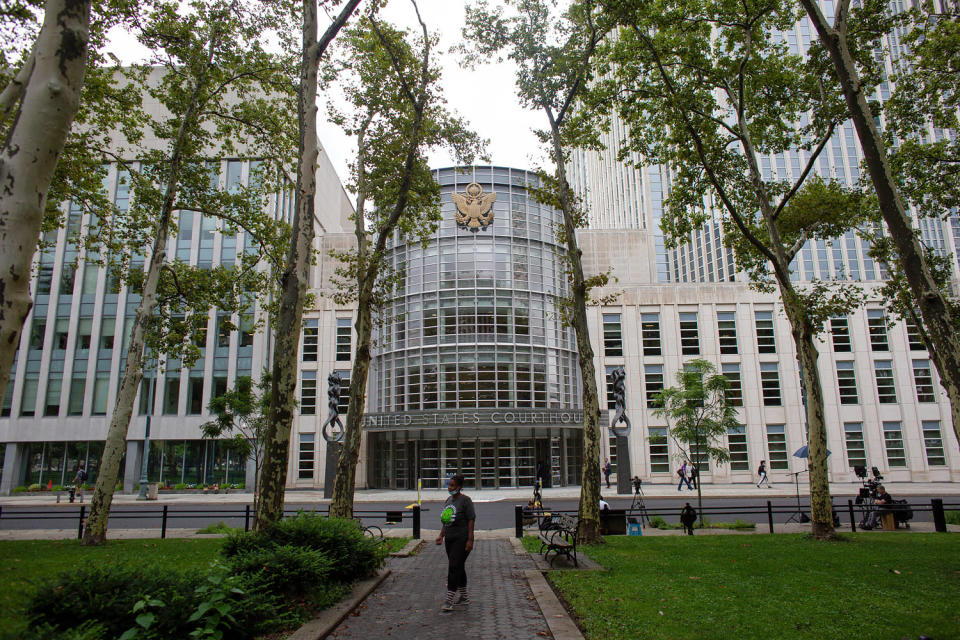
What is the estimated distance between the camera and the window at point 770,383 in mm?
40094

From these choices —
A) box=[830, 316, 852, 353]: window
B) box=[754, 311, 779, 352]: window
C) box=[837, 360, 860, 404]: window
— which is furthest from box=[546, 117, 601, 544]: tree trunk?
box=[837, 360, 860, 404]: window

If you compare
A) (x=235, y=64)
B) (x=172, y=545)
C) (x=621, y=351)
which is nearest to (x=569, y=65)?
(x=235, y=64)

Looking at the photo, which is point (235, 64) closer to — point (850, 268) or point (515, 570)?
point (515, 570)

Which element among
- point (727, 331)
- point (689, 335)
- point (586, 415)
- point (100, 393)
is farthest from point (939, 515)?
point (100, 393)

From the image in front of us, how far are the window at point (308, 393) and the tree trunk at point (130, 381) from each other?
2482 centimetres

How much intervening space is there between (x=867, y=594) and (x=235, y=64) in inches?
757

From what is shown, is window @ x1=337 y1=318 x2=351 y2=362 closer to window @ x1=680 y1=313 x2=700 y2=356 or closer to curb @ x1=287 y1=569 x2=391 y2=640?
window @ x1=680 y1=313 x2=700 y2=356

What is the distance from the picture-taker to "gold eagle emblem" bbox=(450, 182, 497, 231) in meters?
36.3

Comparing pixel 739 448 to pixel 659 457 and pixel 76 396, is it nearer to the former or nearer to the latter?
pixel 659 457

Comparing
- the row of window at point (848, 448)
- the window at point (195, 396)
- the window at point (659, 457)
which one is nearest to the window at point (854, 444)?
the row of window at point (848, 448)

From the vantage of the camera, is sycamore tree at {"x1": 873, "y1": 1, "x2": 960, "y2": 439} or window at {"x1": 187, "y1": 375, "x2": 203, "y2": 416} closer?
sycamore tree at {"x1": 873, "y1": 1, "x2": 960, "y2": 439}

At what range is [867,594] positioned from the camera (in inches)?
310

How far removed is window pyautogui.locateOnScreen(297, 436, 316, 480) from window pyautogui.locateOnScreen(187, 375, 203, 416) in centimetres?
728

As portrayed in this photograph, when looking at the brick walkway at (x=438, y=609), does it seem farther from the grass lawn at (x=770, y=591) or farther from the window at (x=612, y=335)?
the window at (x=612, y=335)
